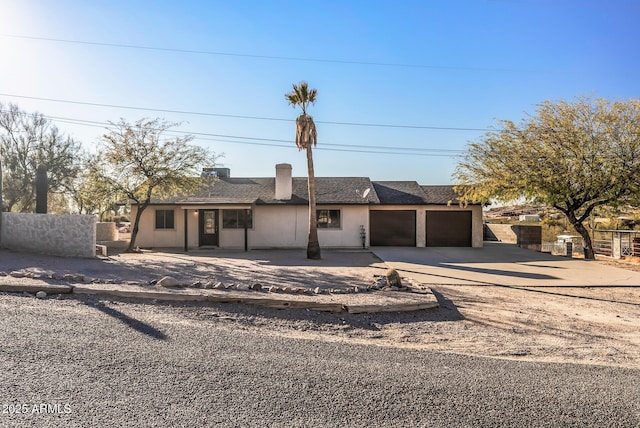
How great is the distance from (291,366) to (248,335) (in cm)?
127

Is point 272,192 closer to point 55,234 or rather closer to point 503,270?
point 55,234

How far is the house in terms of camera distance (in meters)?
19.9

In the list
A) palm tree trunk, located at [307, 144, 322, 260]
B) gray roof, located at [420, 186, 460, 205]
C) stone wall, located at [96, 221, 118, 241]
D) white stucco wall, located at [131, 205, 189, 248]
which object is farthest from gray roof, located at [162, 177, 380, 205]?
stone wall, located at [96, 221, 118, 241]

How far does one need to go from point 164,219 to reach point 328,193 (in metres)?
8.88

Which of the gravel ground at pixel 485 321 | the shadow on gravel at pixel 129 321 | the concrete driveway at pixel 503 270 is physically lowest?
the gravel ground at pixel 485 321

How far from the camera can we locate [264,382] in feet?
11.4

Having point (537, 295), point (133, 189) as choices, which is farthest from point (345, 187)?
point (537, 295)

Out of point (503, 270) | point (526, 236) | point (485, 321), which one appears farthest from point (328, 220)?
point (485, 321)

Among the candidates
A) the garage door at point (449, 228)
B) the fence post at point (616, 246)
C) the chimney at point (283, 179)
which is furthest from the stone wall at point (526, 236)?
the chimney at point (283, 179)

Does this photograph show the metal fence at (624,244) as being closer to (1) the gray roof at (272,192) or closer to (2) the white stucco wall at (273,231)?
(2) the white stucco wall at (273,231)

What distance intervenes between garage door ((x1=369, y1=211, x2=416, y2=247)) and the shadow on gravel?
52.7 ft

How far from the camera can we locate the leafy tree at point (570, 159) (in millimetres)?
14328

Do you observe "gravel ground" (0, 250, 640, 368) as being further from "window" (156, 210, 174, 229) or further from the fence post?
"window" (156, 210, 174, 229)

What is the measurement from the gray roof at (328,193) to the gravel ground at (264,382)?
1398 cm
